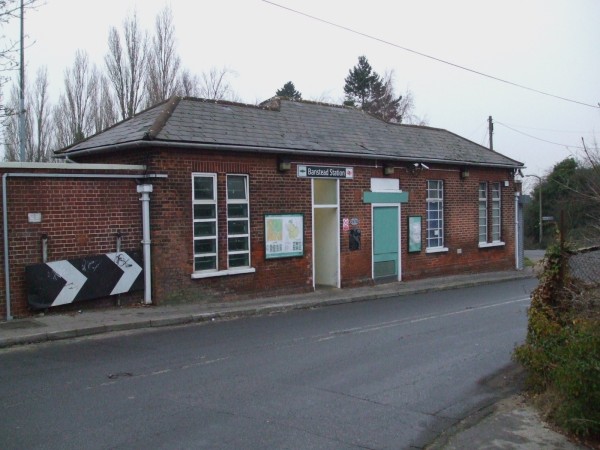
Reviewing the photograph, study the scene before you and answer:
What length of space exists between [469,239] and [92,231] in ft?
47.4

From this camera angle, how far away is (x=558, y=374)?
614 centimetres

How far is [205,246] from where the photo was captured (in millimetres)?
15273

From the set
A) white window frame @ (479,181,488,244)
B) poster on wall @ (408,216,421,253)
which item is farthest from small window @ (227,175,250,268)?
white window frame @ (479,181,488,244)

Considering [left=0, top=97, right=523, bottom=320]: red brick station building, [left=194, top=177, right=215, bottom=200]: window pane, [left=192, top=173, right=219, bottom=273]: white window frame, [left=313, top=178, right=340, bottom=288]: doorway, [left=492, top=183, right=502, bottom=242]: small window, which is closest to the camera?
[left=0, top=97, right=523, bottom=320]: red brick station building

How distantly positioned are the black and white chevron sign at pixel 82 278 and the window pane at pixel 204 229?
1.60m

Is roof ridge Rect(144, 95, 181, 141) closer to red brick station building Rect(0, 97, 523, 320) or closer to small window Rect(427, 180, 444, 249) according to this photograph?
red brick station building Rect(0, 97, 523, 320)

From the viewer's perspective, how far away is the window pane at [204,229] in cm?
1511

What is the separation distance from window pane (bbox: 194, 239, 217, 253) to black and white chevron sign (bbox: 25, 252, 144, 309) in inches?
59.6

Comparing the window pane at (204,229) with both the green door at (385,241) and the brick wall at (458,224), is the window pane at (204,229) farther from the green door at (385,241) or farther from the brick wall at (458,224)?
the brick wall at (458,224)

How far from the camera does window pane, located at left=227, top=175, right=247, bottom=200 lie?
15.8 meters

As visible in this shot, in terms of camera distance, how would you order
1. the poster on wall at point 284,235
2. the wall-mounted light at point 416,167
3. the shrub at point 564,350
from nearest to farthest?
the shrub at point 564,350
the poster on wall at point 284,235
the wall-mounted light at point 416,167

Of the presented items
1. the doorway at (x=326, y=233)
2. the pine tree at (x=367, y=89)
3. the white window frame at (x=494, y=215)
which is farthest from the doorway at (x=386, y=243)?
the pine tree at (x=367, y=89)

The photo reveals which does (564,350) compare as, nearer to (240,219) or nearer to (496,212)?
(240,219)

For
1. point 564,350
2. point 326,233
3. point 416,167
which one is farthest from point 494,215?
point 564,350
